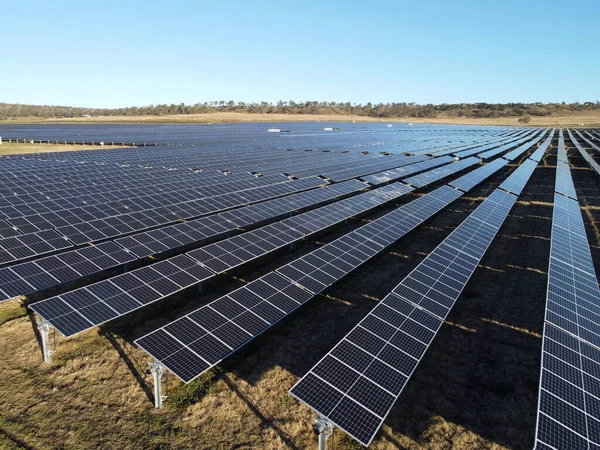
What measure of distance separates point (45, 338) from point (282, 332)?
7.83m

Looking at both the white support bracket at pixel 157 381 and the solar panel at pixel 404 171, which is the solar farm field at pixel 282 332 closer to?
the white support bracket at pixel 157 381

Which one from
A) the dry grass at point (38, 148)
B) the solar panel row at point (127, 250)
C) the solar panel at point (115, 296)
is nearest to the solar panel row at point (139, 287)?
the solar panel at point (115, 296)

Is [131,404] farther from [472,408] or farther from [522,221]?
[522,221]

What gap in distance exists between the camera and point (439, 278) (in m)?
15.4

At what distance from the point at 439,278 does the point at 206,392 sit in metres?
10.5

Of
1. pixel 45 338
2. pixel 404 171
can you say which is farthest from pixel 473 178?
pixel 45 338

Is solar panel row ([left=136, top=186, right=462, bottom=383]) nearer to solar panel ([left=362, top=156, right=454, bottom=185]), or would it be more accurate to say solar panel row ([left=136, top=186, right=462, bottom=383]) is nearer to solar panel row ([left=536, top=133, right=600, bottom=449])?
solar panel row ([left=536, top=133, right=600, bottom=449])

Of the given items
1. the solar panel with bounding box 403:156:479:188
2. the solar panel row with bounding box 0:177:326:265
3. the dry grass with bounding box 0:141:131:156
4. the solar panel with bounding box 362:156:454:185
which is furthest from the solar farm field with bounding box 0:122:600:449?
the dry grass with bounding box 0:141:131:156

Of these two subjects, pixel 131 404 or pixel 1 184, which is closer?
pixel 131 404

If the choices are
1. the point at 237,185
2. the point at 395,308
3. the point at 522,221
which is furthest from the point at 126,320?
the point at 522,221

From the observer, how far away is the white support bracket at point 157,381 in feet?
31.1

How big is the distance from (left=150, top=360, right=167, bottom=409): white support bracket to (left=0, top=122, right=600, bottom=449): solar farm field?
89 millimetres

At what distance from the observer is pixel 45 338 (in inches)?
438

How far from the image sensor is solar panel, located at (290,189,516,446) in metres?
8.24
